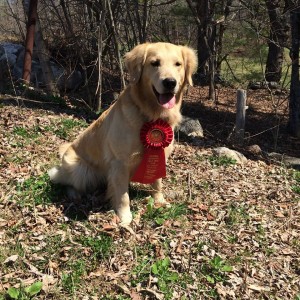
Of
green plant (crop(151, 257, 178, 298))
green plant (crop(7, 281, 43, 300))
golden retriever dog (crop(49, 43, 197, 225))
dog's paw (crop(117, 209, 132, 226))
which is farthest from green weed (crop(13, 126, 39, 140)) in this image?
green plant (crop(151, 257, 178, 298))

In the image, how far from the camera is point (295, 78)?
327 inches

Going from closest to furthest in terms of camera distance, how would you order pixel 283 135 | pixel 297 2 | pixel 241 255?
pixel 241 255, pixel 297 2, pixel 283 135

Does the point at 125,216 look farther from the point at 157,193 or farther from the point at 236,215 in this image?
the point at 236,215

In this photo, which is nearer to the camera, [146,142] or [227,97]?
[146,142]

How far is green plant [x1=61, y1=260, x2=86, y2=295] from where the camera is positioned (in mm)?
2906

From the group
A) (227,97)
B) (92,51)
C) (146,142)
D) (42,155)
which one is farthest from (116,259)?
(227,97)

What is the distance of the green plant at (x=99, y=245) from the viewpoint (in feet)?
10.7

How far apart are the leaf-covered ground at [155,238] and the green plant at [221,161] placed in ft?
0.66

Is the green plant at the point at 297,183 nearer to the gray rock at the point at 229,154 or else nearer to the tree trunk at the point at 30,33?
the gray rock at the point at 229,154

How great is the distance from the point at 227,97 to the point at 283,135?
10.6ft

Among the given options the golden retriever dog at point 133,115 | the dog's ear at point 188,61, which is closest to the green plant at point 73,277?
the golden retriever dog at point 133,115

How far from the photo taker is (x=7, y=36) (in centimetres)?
1370

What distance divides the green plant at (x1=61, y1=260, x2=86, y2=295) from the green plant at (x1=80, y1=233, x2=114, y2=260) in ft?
0.49

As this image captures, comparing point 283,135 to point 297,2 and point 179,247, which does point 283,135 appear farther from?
point 179,247
